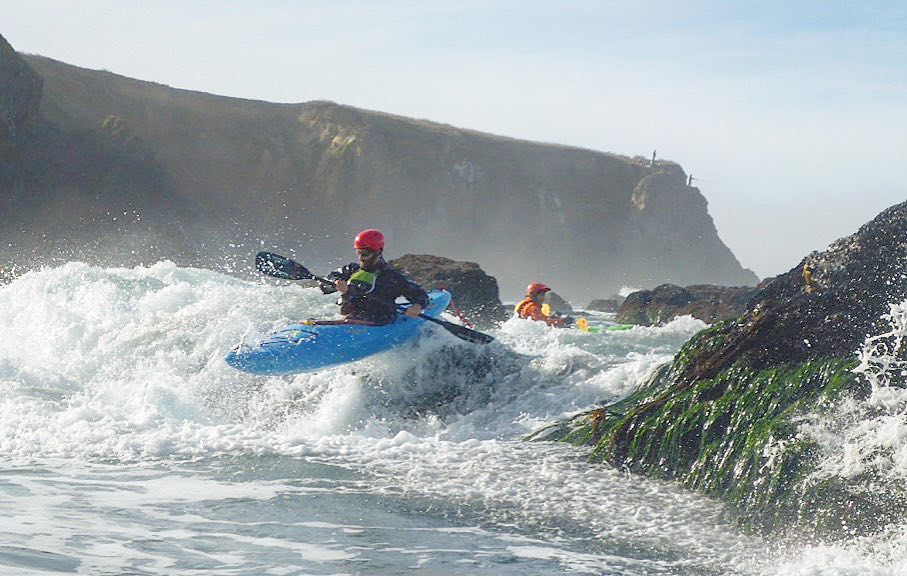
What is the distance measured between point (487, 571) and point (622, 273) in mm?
57215

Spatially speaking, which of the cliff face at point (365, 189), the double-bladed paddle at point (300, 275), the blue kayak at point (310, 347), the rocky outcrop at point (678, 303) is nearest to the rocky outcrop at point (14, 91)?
the cliff face at point (365, 189)

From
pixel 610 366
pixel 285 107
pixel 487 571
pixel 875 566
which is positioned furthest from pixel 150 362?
pixel 285 107

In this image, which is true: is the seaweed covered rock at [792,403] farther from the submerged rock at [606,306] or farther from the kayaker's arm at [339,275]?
the submerged rock at [606,306]

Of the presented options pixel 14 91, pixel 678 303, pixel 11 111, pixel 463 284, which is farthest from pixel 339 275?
pixel 14 91

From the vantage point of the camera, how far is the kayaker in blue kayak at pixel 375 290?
9047 millimetres

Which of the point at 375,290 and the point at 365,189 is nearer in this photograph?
the point at 375,290

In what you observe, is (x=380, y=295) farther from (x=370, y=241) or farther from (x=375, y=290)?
(x=370, y=241)

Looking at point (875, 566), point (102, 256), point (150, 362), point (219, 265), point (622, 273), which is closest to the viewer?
point (875, 566)

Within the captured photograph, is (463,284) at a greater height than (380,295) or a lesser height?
greater

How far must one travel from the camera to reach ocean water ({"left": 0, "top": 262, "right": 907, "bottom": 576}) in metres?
4.51

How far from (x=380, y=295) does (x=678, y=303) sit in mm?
15066

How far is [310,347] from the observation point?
8664mm

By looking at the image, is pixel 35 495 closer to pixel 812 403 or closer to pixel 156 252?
pixel 812 403

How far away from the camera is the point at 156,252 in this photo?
32.8 metres
